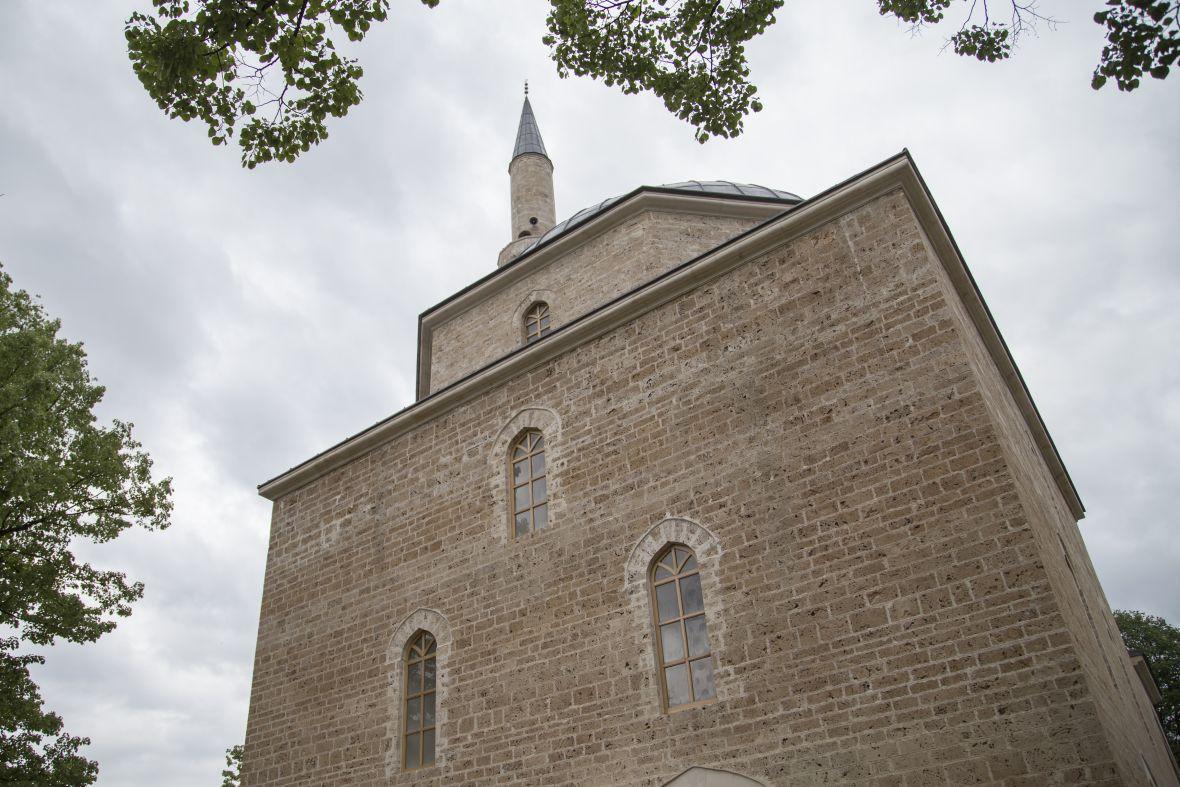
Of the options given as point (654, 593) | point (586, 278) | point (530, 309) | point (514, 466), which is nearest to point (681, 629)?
point (654, 593)

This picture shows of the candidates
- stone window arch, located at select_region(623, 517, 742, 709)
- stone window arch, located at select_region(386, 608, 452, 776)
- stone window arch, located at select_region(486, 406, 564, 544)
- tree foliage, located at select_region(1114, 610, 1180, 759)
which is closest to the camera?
stone window arch, located at select_region(623, 517, 742, 709)

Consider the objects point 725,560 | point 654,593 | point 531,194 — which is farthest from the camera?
point 531,194

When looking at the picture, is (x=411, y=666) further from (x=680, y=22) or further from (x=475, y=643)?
(x=680, y=22)

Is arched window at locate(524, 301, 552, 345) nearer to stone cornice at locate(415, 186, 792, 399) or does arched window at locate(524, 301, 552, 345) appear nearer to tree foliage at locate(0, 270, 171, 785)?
stone cornice at locate(415, 186, 792, 399)

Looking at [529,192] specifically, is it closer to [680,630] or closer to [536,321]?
[536,321]

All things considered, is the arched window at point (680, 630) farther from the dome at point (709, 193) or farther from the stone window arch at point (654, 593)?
the dome at point (709, 193)

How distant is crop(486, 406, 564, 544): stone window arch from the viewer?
9.48m

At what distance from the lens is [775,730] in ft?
22.4

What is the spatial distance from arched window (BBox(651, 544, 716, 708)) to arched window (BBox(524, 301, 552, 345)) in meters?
5.82

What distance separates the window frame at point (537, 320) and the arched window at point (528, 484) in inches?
129

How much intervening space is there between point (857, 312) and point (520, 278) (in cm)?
708

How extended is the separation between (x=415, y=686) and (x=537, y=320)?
6.10 m

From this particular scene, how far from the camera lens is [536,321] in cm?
1341

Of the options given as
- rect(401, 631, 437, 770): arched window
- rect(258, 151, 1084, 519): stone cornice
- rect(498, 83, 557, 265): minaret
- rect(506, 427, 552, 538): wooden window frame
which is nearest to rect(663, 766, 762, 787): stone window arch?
rect(506, 427, 552, 538): wooden window frame
